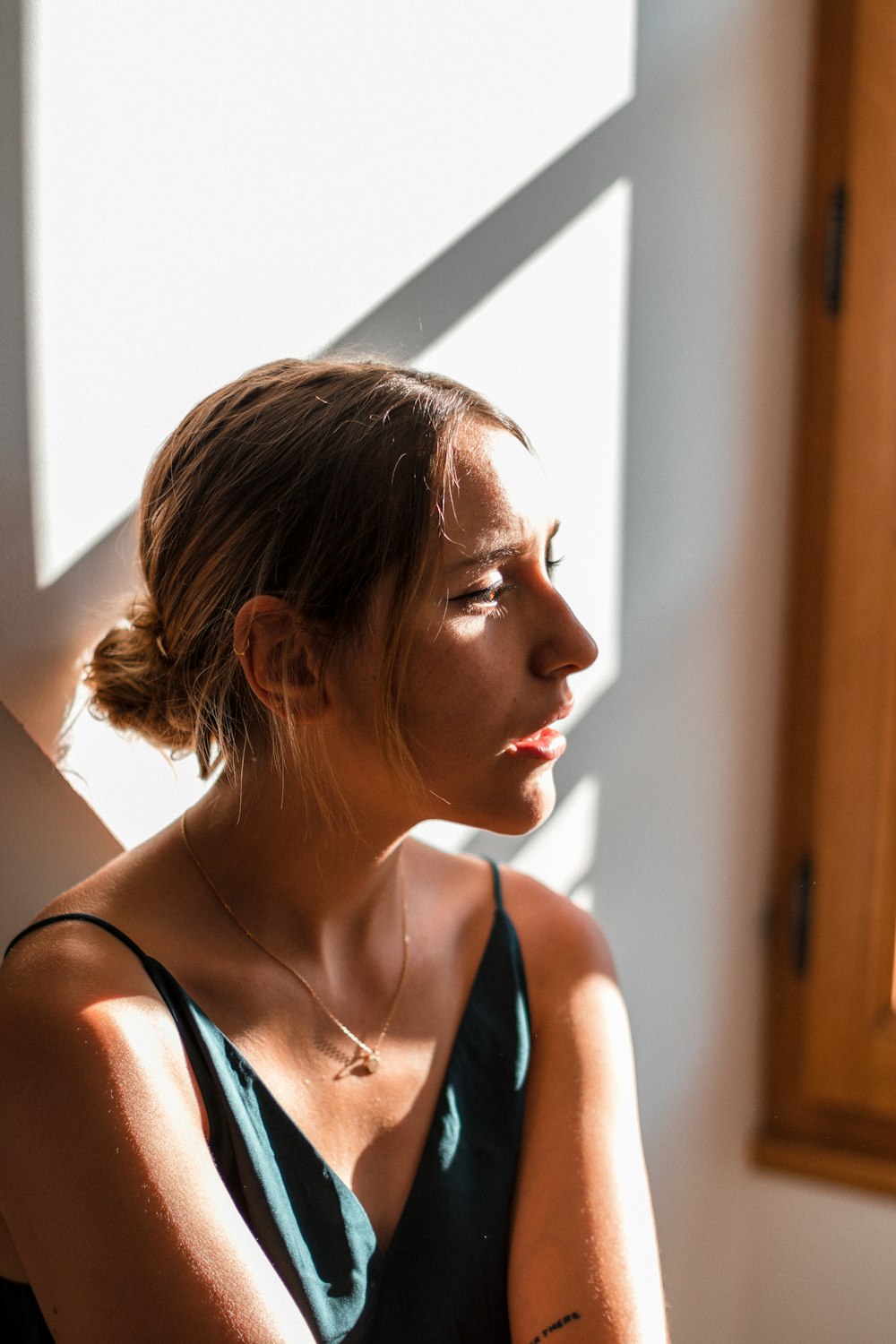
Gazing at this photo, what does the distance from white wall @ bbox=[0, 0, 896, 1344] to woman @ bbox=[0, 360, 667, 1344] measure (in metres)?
0.11

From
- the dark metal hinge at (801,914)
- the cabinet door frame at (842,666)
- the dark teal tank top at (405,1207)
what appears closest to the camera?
the dark teal tank top at (405,1207)

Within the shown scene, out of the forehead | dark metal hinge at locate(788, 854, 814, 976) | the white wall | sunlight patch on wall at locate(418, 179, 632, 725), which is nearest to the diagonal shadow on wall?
the white wall

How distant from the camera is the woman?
2.48 ft

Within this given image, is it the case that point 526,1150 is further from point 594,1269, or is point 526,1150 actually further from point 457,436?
point 457,436

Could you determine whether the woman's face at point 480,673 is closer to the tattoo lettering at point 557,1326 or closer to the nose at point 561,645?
the nose at point 561,645

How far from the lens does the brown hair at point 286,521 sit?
2.79 feet

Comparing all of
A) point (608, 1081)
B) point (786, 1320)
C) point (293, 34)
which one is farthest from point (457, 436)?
point (786, 1320)

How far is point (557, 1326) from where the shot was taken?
92 centimetres

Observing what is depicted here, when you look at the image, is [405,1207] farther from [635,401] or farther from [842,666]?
[842,666]

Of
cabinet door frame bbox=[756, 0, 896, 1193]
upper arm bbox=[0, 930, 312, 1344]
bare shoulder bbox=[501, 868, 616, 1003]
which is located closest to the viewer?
upper arm bbox=[0, 930, 312, 1344]

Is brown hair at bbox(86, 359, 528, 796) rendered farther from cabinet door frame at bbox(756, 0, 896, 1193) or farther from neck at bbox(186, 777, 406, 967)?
cabinet door frame at bbox(756, 0, 896, 1193)

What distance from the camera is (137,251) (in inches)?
36.4

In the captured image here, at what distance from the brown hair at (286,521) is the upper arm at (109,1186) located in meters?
0.22

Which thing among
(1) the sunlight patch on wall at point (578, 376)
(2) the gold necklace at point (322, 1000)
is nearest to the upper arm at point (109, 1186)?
(2) the gold necklace at point (322, 1000)
